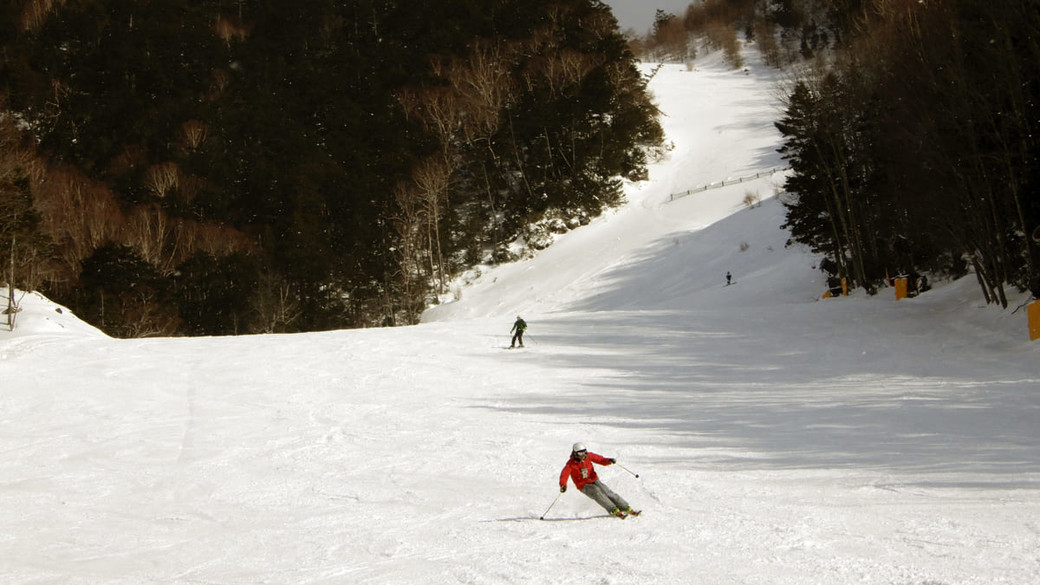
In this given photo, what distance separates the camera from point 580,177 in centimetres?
6109

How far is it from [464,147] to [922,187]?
43.0 meters

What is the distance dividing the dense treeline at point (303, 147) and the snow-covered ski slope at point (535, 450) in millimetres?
19865

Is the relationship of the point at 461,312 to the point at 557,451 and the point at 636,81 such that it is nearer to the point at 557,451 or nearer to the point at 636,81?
the point at 636,81

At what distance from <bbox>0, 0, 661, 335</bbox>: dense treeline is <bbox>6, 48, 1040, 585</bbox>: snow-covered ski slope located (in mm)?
19865

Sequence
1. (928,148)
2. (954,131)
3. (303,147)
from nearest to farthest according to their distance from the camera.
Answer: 1. (954,131)
2. (928,148)
3. (303,147)

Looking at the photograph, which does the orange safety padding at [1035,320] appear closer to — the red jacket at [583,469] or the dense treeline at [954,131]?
the dense treeline at [954,131]

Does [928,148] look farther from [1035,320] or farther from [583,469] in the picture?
[583,469]

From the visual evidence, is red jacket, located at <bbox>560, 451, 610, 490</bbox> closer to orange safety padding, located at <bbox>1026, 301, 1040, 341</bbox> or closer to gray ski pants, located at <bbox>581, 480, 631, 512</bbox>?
gray ski pants, located at <bbox>581, 480, 631, 512</bbox>

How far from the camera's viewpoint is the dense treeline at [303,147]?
50.3 meters

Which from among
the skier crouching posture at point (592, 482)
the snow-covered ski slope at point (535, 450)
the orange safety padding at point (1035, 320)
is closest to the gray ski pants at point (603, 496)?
the skier crouching posture at point (592, 482)

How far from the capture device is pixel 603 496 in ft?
30.8

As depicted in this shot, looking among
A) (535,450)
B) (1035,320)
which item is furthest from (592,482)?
(1035,320)

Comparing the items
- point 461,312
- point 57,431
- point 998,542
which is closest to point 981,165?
point 998,542

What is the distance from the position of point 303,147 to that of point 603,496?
5764 cm
